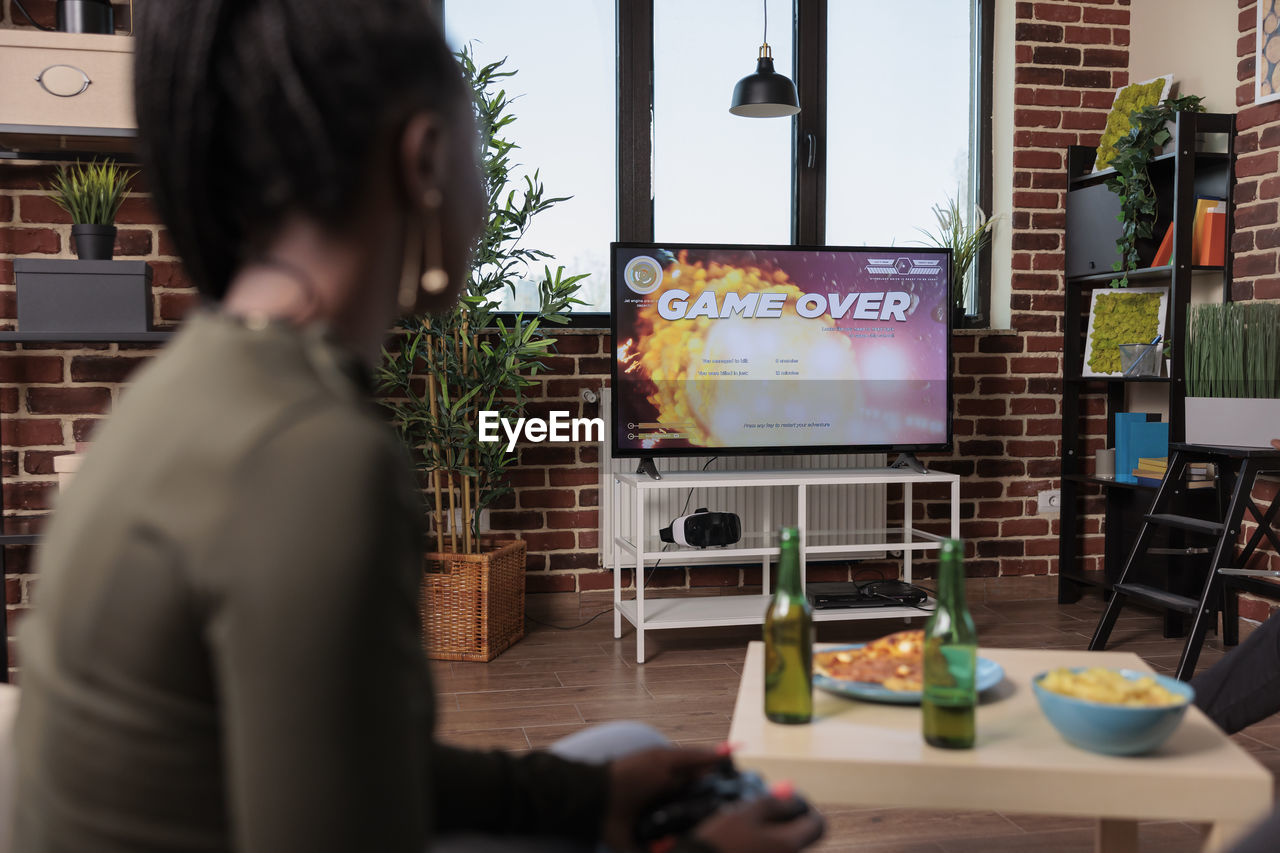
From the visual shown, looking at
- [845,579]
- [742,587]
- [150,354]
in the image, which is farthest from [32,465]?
[845,579]

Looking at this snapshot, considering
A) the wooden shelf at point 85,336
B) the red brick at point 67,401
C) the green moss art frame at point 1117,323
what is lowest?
the red brick at point 67,401

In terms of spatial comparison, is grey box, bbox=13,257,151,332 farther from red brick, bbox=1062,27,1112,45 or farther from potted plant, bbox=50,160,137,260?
red brick, bbox=1062,27,1112,45

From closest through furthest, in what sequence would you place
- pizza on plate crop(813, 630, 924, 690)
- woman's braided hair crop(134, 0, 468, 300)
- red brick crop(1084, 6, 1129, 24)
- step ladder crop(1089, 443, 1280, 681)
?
woman's braided hair crop(134, 0, 468, 300) < pizza on plate crop(813, 630, 924, 690) < step ladder crop(1089, 443, 1280, 681) < red brick crop(1084, 6, 1129, 24)

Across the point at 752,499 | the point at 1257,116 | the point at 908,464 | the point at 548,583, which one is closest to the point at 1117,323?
the point at 1257,116

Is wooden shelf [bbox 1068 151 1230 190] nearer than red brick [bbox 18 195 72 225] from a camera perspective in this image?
No

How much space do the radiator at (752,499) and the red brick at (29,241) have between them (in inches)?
73.2

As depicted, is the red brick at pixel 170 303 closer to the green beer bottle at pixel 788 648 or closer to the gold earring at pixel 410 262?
the green beer bottle at pixel 788 648

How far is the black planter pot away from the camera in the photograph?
9.80 ft

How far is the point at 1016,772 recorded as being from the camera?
1.26m

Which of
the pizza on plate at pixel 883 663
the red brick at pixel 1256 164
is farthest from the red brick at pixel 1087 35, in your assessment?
the pizza on plate at pixel 883 663

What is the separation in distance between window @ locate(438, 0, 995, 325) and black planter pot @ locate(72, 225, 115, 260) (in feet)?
4.65

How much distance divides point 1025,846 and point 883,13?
3.18m

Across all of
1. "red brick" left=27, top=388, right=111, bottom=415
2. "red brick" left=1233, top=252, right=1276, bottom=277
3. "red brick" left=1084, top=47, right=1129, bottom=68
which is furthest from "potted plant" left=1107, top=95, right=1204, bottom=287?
"red brick" left=27, top=388, right=111, bottom=415

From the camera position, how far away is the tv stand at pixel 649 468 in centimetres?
355
